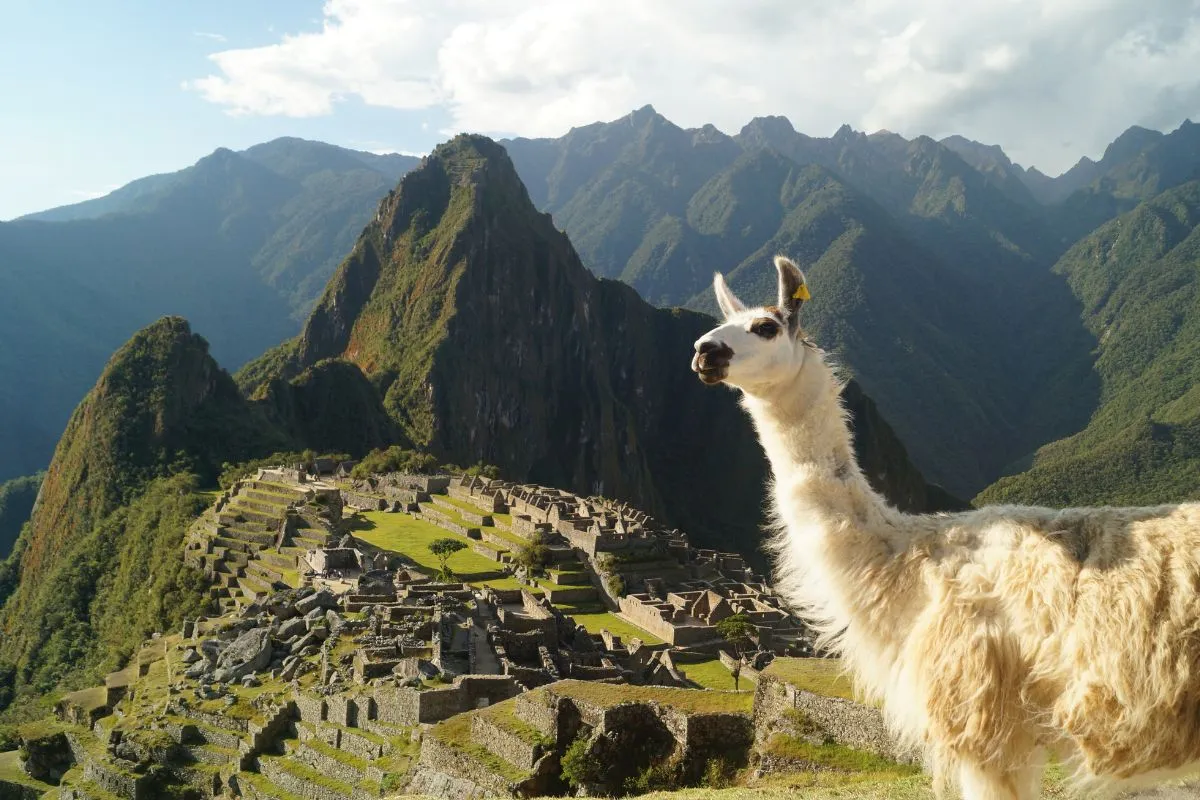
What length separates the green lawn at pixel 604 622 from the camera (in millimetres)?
22969

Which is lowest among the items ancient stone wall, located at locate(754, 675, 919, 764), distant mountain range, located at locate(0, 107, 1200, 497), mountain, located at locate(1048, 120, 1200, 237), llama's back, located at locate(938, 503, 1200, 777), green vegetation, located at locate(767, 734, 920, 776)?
green vegetation, located at locate(767, 734, 920, 776)

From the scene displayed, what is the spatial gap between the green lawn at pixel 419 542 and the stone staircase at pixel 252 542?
95.1 inches

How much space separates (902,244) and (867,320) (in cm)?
3859

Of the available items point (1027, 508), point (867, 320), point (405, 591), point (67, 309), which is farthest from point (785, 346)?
point (67, 309)

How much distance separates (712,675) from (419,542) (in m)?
14.9

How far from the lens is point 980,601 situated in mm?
2830

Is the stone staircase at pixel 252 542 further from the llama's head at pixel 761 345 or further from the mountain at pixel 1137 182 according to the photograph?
the mountain at pixel 1137 182

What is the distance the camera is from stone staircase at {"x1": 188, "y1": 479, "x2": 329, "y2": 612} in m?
28.1

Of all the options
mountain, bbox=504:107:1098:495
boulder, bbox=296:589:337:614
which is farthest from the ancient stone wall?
mountain, bbox=504:107:1098:495

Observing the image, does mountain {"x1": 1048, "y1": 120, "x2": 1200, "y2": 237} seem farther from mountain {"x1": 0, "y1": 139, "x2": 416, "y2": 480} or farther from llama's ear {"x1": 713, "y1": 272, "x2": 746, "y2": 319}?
llama's ear {"x1": 713, "y1": 272, "x2": 746, "y2": 319}

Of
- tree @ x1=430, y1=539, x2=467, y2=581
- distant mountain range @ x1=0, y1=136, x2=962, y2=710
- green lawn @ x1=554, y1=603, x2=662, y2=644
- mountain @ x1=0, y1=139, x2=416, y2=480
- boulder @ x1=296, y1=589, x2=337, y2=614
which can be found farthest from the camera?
mountain @ x1=0, y1=139, x2=416, y2=480

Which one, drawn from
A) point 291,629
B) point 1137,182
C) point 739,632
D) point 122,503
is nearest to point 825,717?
point 291,629

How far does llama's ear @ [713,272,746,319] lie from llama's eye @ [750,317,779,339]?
0.21 meters

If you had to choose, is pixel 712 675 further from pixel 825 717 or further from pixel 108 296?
pixel 108 296
